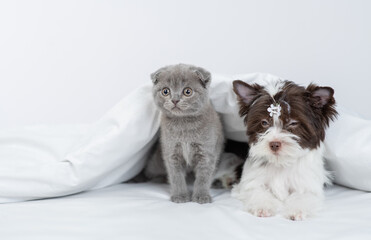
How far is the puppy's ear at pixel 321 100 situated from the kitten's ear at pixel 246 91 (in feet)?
0.95

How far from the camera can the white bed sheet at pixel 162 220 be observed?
6.32ft

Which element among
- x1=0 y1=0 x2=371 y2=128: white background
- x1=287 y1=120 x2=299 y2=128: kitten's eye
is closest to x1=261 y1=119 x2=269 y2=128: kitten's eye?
x1=287 y1=120 x2=299 y2=128: kitten's eye

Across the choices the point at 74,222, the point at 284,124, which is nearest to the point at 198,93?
the point at 284,124

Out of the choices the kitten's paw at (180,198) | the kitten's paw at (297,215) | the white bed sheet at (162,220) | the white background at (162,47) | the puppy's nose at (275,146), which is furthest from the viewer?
the white background at (162,47)

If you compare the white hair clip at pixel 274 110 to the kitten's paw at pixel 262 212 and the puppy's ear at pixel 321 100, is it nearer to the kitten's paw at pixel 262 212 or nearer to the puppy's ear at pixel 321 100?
the puppy's ear at pixel 321 100

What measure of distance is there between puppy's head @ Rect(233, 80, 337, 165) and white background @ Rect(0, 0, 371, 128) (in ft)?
3.89

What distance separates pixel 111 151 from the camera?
2637mm

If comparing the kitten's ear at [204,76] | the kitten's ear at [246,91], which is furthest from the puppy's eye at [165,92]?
the kitten's ear at [246,91]

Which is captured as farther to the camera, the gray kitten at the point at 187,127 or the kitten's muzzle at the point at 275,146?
the gray kitten at the point at 187,127

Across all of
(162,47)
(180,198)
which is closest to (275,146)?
(180,198)

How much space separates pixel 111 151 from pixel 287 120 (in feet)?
3.55

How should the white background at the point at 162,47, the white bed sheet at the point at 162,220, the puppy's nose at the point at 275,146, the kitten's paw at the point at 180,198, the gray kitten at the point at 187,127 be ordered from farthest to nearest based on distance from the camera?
1. the white background at the point at 162,47
2. the kitten's paw at the point at 180,198
3. the gray kitten at the point at 187,127
4. the puppy's nose at the point at 275,146
5. the white bed sheet at the point at 162,220

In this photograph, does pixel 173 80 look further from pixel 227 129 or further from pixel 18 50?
pixel 18 50

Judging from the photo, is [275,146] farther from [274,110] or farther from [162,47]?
[162,47]
